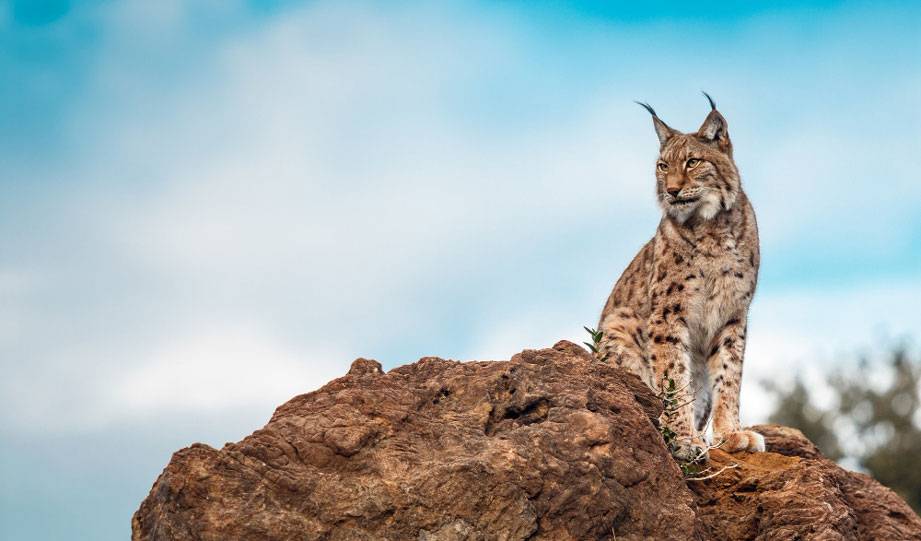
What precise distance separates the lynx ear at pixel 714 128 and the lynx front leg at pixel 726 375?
1.72 metres

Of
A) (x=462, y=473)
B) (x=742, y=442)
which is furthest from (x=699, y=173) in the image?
(x=462, y=473)

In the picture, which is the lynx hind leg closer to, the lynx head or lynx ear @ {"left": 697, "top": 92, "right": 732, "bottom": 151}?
the lynx head

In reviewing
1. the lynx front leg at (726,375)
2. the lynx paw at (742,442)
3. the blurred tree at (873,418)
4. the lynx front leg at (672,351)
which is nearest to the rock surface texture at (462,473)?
the lynx paw at (742,442)

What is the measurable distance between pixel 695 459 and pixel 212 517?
12.8 ft

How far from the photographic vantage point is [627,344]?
10188 mm

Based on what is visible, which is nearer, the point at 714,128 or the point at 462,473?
the point at 462,473

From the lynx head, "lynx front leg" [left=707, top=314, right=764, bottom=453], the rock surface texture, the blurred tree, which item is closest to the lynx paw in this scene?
"lynx front leg" [left=707, top=314, right=764, bottom=453]

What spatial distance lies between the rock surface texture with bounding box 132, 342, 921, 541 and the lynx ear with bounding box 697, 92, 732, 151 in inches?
156

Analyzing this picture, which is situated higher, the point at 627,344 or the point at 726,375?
the point at 627,344

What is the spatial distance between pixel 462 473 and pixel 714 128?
5.84 m

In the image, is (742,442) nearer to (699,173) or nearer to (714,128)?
(699,173)

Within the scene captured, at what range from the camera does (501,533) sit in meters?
5.89

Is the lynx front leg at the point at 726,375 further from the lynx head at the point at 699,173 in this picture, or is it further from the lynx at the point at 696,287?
the lynx head at the point at 699,173

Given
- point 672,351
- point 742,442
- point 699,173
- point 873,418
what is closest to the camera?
point 742,442
